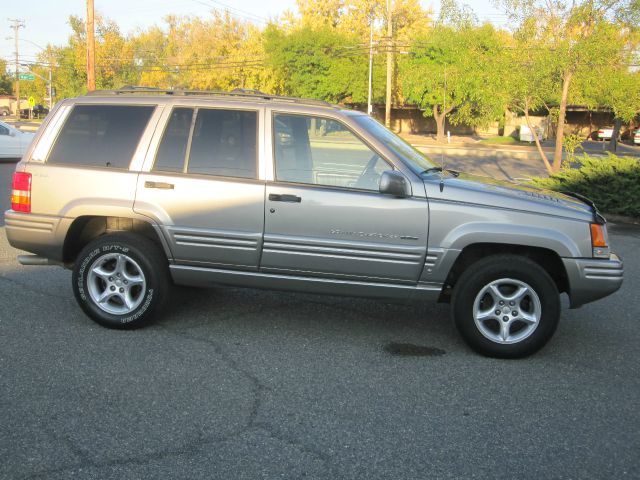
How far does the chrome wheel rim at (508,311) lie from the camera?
514 centimetres

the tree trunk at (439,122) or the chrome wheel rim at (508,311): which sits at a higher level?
the tree trunk at (439,122)

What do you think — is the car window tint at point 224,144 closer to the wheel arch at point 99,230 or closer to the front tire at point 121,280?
the wheel arch at point 99,230

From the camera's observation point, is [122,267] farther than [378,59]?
No

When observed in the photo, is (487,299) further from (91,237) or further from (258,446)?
(91,237)

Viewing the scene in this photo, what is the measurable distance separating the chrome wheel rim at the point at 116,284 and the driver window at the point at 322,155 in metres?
1.45

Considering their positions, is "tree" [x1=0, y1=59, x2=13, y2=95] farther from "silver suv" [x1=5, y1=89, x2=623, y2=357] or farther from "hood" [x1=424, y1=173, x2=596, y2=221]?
"hood" [x1=424, y1=173, x2=596, y2=221]

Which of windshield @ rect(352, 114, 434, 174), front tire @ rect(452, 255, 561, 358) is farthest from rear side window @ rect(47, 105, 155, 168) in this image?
front tire @ rect(452, 255, 561, 358)

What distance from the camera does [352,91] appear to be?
60156mm

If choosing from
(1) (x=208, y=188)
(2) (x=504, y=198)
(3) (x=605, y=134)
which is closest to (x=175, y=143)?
(1) (x=208, y=188)

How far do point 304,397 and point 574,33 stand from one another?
14.5 m

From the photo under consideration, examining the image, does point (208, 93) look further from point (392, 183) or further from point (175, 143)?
point (392, 183)

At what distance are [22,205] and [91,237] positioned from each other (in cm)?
61

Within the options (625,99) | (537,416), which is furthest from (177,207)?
(625,99)

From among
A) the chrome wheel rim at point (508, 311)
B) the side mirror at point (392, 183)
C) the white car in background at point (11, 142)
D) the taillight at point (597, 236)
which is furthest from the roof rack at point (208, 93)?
the white car in background at point (11, 142)
